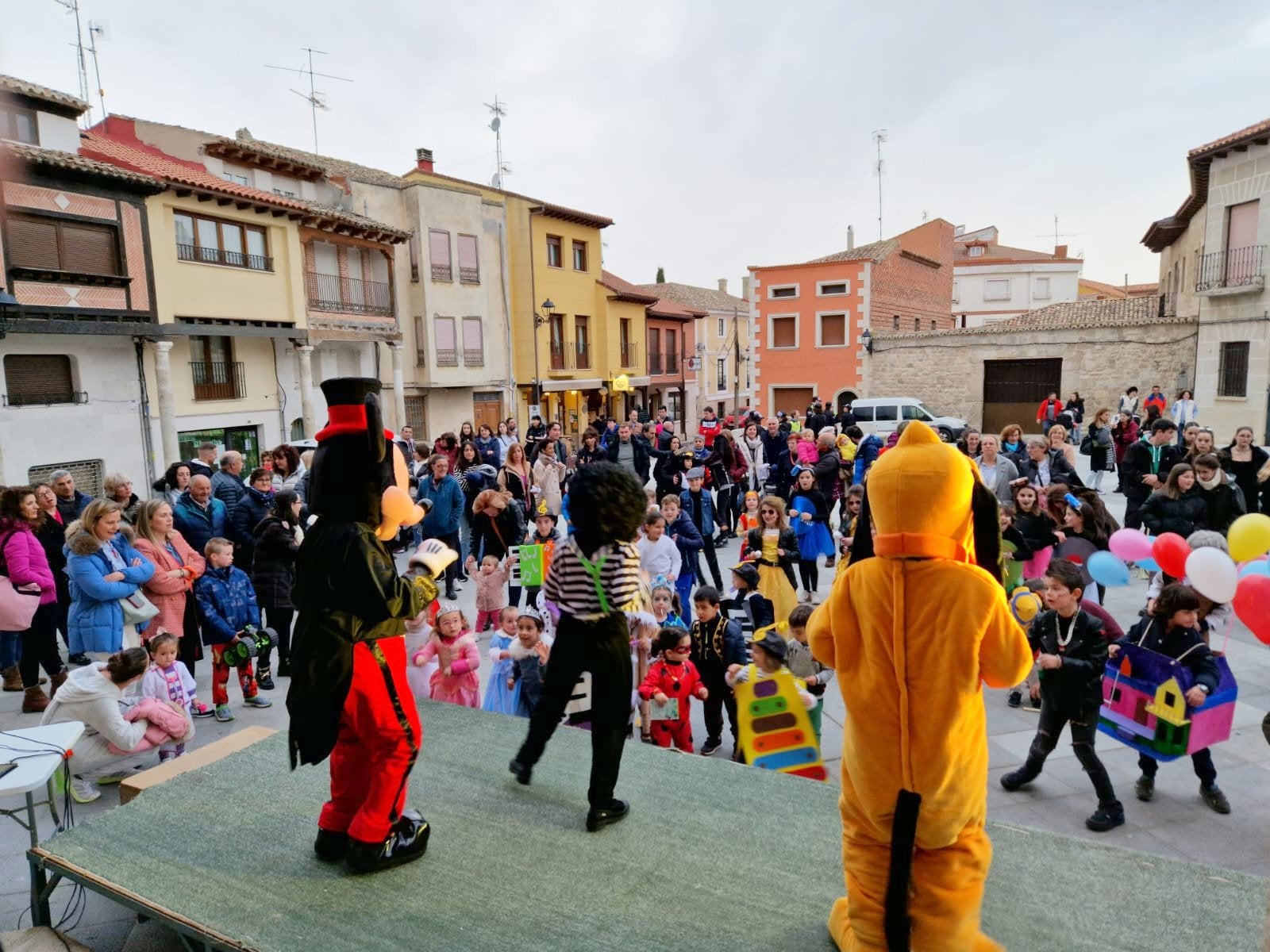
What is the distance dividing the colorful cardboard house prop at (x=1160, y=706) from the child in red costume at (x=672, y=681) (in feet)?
7.77

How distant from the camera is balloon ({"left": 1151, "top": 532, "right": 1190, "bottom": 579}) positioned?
211 inches

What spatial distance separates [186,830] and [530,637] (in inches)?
78.8

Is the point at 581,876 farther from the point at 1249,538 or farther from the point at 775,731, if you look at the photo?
the point at 1249,538

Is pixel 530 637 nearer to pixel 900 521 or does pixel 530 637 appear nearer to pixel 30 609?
pixel 900 521

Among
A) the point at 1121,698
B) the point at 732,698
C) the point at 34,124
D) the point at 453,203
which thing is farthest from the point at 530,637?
the point at 453,203

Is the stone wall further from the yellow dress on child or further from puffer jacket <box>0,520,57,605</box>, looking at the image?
puffer jacket <box>0,520,57,605</box>

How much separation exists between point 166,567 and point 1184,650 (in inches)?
270

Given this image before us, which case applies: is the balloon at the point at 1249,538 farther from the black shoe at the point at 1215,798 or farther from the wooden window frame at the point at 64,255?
the wooden window frame at the point at 64,255

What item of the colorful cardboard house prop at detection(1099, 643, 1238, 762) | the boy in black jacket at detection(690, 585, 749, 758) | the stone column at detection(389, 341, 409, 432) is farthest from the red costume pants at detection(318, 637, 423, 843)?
the stone column at detection(389, 341, 409, 432)

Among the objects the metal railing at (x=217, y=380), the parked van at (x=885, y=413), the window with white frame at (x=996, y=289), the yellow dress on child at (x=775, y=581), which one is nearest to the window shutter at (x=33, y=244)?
the metal railing at (x=217, y=380)

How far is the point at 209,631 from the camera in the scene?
6.07m

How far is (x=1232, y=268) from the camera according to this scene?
1884 centimetres

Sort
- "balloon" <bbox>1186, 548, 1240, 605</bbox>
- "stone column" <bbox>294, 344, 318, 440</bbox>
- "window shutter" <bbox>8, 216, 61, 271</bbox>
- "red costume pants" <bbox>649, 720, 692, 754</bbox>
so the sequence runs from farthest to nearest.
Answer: "stone column" <bbox>294, 344, 318, 440</bbox> → "window shutter" <bbox>8, 216, 61, 271</bbox> → "red costume pants" <bbox>649, 720, 692, 754</bbox> → "balloon" <bbox>1186, 548, 1240, 605</bbox>

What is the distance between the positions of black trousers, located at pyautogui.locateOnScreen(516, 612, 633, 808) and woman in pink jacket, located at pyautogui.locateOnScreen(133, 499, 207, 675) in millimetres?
4002
